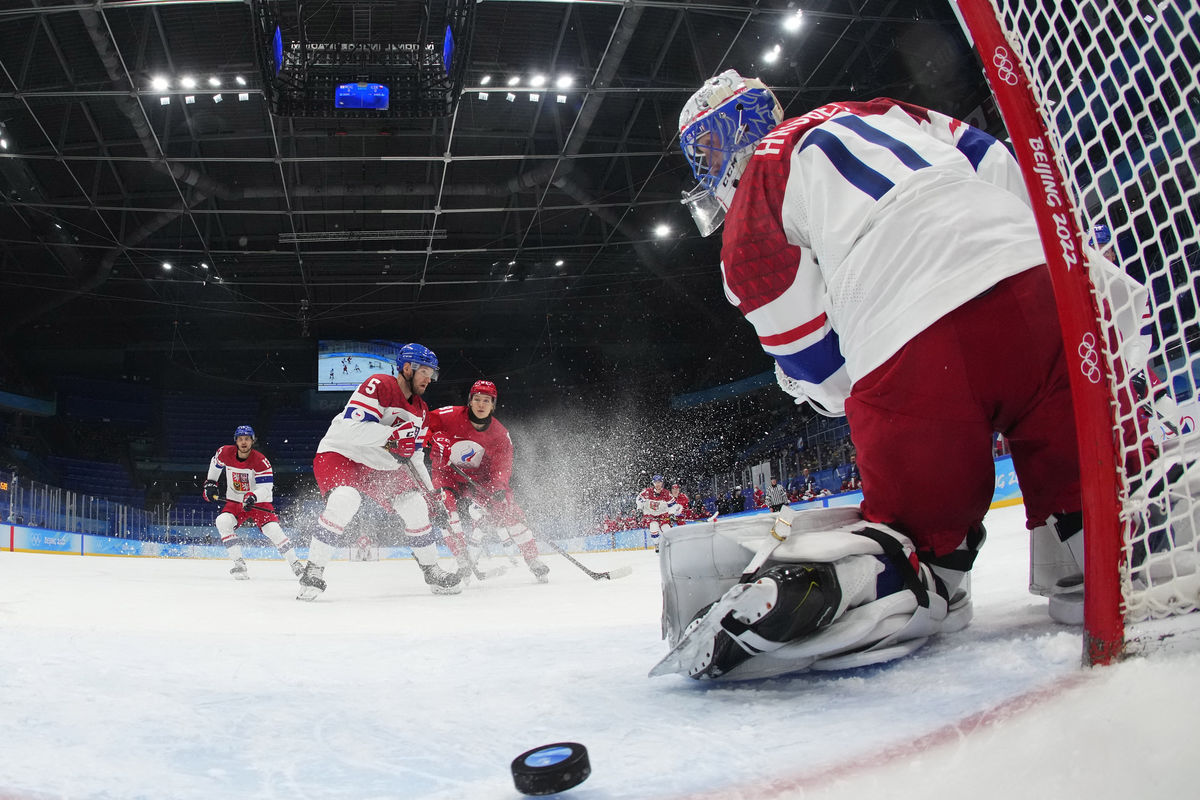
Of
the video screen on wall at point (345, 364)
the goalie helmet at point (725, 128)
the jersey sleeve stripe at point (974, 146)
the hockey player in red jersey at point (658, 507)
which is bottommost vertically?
the hockey player in red jersey at point (658, 507)

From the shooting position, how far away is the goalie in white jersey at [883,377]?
42.3 inches

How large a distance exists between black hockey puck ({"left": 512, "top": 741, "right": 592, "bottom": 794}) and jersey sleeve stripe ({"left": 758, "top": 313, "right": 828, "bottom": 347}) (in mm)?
780

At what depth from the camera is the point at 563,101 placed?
10.9 meters

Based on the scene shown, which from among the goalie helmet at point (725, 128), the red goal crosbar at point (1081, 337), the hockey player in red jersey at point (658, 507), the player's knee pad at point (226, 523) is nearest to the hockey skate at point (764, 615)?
the red goal crosbar at point (1081, 337)

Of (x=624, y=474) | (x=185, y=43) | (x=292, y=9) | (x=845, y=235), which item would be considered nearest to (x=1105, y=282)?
(x=845, y=235)

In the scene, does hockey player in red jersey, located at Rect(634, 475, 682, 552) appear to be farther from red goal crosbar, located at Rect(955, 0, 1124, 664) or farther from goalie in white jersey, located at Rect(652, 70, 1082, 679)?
red goal crosbar, located at Rect(955, 0, 1124, 664)

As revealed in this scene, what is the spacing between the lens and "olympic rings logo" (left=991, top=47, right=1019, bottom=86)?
0.84 m

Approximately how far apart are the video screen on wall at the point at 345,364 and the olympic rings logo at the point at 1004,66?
17.3m

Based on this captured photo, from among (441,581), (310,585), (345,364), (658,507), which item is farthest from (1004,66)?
(345,364)

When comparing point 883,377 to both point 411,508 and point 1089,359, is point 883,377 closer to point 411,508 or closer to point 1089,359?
point 1089,359

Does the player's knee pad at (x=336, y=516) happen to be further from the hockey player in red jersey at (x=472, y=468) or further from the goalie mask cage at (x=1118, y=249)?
the goalie mask cage at (x=1118, y=249)

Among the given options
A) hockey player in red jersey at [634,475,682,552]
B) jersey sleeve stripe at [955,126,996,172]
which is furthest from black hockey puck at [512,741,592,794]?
hockey player in red jersey at [634,475,682,552]

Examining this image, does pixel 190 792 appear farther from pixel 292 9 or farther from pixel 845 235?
pixel 292 9

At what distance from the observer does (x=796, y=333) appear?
4.23ft
